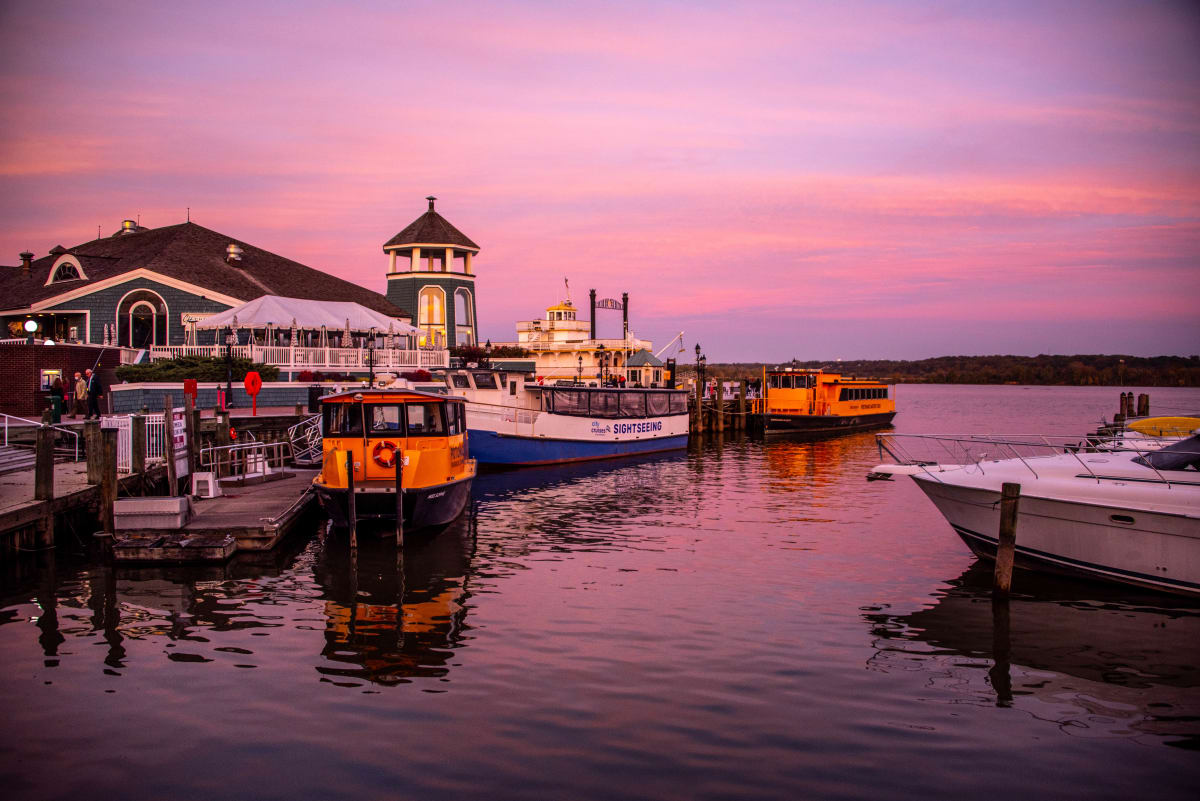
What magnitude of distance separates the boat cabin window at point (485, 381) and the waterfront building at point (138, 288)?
443 inches

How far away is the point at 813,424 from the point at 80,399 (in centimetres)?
4007

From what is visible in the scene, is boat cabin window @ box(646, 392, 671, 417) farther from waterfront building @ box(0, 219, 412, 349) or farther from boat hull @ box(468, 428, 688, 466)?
waterfront building @ box(0, 219, 412, 349)

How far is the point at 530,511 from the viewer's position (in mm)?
24484

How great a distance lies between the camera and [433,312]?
2079 inches

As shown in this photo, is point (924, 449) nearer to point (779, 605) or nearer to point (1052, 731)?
point (779, 605)

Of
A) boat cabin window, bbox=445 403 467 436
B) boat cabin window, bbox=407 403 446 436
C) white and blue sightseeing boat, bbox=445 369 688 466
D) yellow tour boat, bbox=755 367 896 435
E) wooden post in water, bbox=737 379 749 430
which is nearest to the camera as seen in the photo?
boat cabin window, bbox=407 403 446 436

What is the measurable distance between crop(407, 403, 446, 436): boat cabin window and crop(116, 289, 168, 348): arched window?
920 inches

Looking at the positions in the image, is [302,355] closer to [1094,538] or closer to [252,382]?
[252,382]

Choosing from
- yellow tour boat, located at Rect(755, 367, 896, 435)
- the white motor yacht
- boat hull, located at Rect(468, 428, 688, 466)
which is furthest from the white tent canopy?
yellow tour boat, located at Rect(755, 367, 896, 435)

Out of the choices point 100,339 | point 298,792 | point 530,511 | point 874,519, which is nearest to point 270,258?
point 100,339

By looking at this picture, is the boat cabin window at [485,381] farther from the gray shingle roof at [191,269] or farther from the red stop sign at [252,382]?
the gray shingle roof at [191,269]

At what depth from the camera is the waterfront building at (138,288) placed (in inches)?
1441

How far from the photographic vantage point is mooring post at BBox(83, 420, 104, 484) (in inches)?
711

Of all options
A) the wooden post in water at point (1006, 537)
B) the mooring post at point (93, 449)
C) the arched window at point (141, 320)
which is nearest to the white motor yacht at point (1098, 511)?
the wooden post in water at point (1006, 537)
